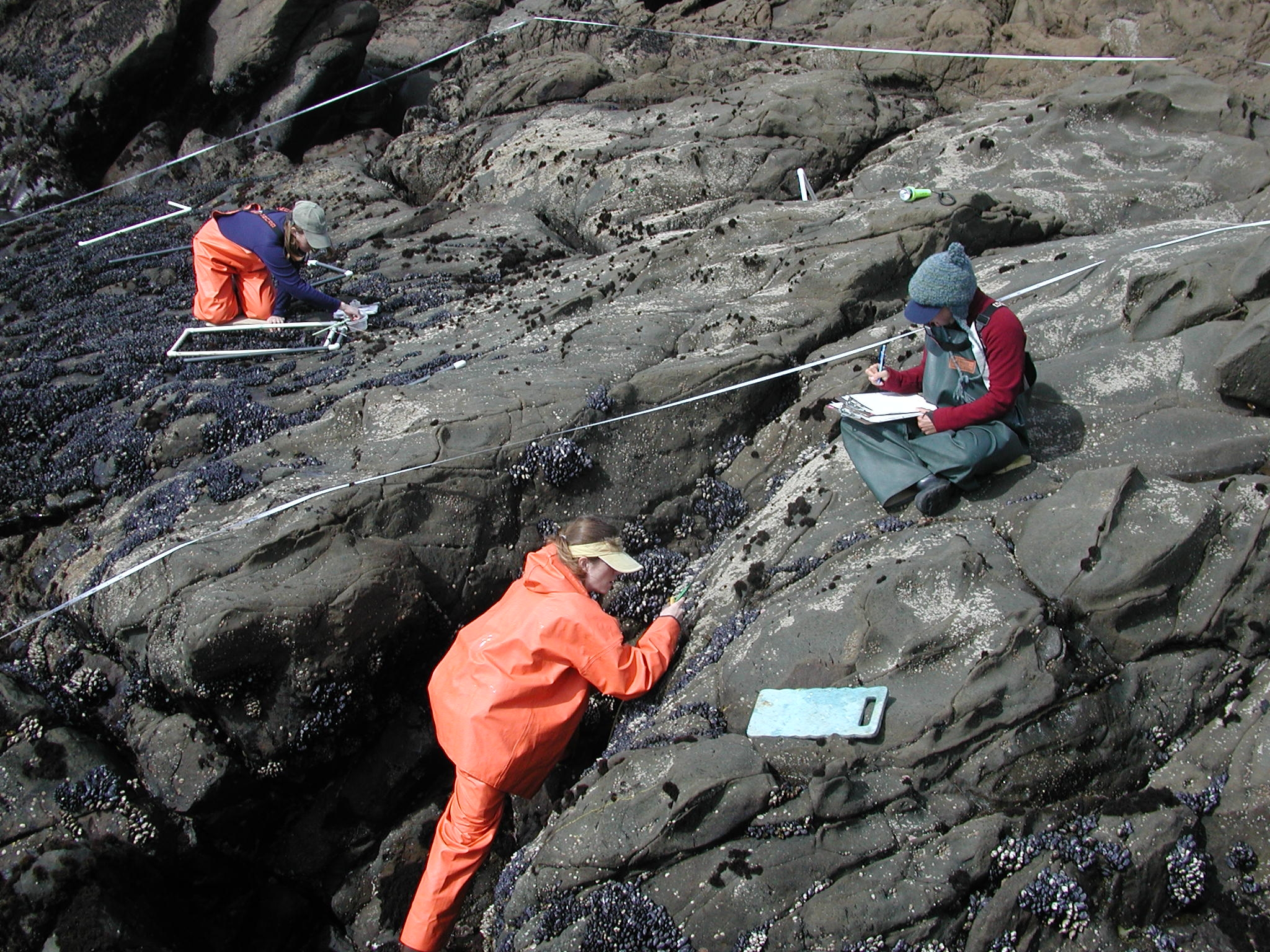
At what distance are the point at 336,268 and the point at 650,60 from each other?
7867 mm

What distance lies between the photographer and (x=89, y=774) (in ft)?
21.0

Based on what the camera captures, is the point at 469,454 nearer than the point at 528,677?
No

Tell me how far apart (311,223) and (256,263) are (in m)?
0.83

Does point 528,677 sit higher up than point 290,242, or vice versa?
point 290,242

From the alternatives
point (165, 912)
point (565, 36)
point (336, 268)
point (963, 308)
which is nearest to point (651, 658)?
point (963, 308)

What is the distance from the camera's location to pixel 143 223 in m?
14.0

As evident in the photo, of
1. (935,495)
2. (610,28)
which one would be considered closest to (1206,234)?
(935,495)

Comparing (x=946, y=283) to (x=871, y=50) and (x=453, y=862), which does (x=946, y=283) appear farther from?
(x=871, y=50)

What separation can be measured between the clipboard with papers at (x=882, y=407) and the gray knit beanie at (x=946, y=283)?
694mm

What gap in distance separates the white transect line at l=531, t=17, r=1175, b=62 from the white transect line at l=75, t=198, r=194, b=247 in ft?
25.5

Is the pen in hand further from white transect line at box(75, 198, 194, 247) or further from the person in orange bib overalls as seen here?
white transect line at box(75, 198, 194, 247)

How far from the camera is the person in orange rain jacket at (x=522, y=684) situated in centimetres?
589

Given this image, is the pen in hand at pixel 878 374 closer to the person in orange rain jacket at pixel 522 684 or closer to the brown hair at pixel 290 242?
the person in orange rain jacket at pixel 522 684

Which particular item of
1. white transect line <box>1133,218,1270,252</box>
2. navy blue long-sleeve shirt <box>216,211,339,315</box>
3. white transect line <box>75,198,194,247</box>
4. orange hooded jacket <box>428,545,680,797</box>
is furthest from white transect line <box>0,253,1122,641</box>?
white transect line <box>75,198,194,247</box>
